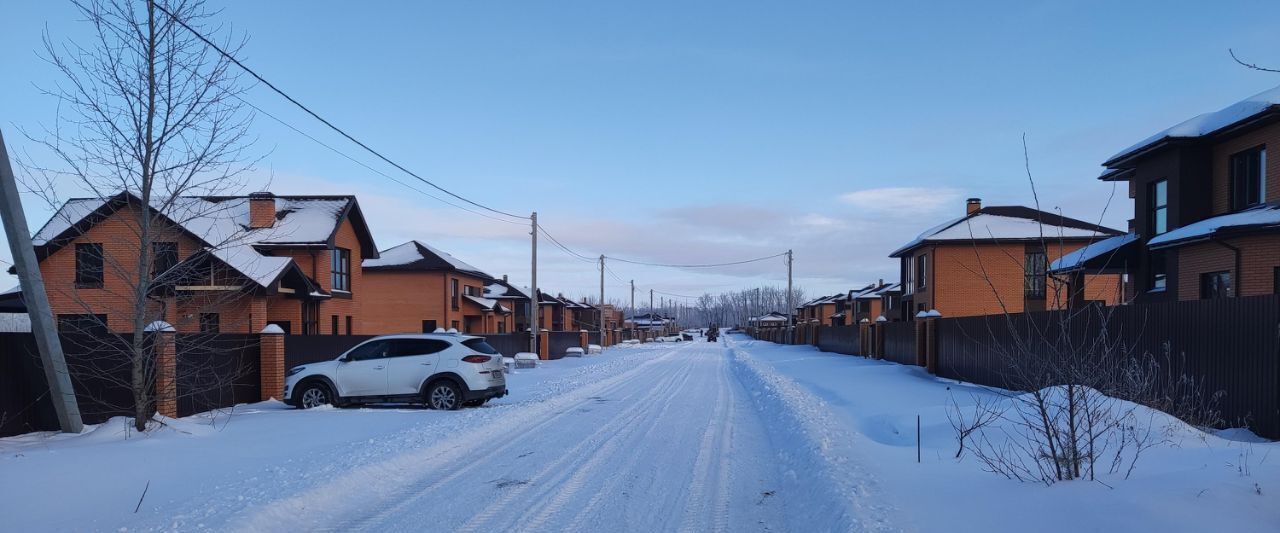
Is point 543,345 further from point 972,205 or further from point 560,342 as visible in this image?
point 972,205

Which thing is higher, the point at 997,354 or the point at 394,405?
the point at 997,354

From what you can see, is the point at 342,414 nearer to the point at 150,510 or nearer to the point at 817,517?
the point at 150,510

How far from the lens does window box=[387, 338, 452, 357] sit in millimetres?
15602

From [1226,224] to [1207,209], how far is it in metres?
3.21

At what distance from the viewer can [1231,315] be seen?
32.7ft

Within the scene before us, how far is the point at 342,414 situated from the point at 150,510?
7484 mm

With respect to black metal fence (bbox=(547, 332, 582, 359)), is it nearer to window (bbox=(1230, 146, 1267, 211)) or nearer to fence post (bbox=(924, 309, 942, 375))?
fence post (bbox=(924, 309, 942, 375))

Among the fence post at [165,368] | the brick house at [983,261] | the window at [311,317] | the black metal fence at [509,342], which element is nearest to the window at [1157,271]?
the brick house at [983,261]

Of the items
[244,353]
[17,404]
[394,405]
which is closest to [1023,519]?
[17,404]

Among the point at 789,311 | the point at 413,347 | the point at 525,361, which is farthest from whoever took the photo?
the point at 789,311

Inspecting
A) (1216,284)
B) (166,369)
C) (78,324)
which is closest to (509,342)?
(78,324)

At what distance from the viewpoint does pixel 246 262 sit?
25297 mm

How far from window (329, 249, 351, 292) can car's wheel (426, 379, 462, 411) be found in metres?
19.4

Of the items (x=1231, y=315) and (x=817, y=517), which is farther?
(x=1231, y=315)
